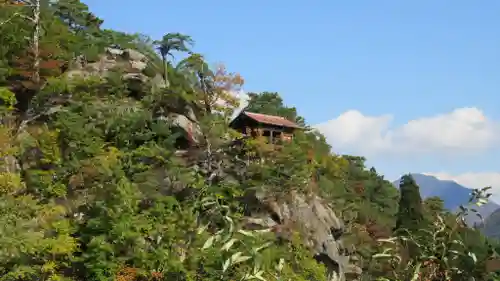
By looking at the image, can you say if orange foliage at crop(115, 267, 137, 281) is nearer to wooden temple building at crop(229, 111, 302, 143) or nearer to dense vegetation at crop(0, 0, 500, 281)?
dense vegetation at crop(0, 0, 500, 281)

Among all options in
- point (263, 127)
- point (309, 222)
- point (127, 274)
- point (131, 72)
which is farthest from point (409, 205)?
point (127, 274)

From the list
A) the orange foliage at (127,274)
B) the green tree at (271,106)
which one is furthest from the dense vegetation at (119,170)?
the green tree at (271,106)

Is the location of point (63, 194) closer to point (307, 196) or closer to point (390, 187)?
point (307, 196)

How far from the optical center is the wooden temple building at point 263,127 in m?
39.0

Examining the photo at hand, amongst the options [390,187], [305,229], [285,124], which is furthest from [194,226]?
[390,187]

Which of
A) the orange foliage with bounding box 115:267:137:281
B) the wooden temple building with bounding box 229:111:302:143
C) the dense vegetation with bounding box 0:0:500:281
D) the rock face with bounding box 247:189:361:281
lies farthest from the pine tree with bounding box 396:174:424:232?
the orange foliage with bounding box 115:267:137:281

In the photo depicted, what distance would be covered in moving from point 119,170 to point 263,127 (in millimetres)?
14286

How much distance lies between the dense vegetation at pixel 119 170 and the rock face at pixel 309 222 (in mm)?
831

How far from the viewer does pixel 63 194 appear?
27938 millimetres

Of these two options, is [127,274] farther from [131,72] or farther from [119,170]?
[131,72]

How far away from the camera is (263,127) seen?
1555 inches

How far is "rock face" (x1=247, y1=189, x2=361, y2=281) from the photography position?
34000mm

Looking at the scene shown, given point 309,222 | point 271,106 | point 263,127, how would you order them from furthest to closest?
point 271,106 < point 263,127 < point 309,222

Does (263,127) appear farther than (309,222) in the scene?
Yes
